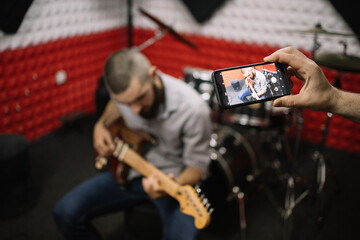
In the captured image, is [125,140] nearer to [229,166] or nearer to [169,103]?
[169,103]

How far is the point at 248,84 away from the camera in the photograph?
873 mm

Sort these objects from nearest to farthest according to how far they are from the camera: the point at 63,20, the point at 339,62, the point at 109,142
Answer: the point at 339,62, the point at 109,142, the point at 63,20

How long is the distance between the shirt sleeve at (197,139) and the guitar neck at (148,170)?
10.4 inches

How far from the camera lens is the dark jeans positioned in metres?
1.71

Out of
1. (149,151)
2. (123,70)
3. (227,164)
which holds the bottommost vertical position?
(227,164)

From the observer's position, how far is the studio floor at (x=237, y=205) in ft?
7.84

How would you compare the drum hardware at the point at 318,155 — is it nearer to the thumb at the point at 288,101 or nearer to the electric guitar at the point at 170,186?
the thumb at the point at 288,101

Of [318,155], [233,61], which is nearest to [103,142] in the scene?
[318,155]

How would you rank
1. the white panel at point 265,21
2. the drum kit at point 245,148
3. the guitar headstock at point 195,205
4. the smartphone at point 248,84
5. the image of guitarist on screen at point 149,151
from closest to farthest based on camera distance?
the smartphone at point 248,84 < the guitar headstock at point 195,205 < the image of guitarist on screen at point 149,151 < the drum kit at point 245,148 < the white panel at point 265,21

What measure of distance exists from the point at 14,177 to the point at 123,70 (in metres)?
1.47

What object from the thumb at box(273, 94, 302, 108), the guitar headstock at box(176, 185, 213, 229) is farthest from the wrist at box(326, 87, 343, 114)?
the guitar headstock at box(176, 185, 213, 229)

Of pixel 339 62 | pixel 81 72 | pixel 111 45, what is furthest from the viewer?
pixel 111 45

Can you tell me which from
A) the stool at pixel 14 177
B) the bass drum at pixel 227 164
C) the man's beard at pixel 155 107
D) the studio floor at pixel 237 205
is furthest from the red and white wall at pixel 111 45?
the man's beard at pixel 155 107

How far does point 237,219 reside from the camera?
2553 mm
